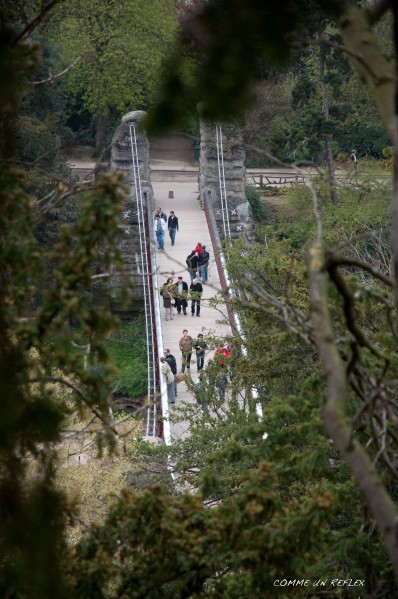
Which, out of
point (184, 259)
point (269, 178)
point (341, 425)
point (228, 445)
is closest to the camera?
point (341, 425)

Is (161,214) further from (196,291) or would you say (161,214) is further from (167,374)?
(167,374)

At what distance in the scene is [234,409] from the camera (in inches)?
585

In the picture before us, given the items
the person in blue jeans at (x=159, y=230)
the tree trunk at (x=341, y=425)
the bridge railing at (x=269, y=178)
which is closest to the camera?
the tree trunk at (x=341, y=425)

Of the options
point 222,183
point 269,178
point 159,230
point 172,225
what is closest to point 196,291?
point 159,230

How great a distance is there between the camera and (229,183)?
104 feet

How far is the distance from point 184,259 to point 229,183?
4616 millimetres

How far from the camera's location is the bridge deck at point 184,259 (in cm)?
2386

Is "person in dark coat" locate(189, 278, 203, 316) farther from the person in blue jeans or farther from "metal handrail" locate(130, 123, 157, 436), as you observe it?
the person in blue jeans

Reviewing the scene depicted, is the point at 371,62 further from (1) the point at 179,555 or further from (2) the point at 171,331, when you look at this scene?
(2) the point at 171,331

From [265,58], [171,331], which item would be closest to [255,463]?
[265,58]

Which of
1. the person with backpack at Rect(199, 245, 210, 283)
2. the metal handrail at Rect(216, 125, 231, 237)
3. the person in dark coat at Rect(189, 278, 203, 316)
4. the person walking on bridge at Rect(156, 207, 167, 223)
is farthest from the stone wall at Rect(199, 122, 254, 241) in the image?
the person in dark coat at Rect(189, 278, 203, 316)

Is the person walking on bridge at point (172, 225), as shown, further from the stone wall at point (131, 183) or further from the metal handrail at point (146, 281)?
the stone wall at point (131, 183)

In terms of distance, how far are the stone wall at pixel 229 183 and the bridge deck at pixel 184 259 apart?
0.68m

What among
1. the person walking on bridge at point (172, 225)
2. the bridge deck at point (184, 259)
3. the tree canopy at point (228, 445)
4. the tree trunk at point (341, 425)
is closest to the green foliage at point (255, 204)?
the bridge deck at point (184, 259)
